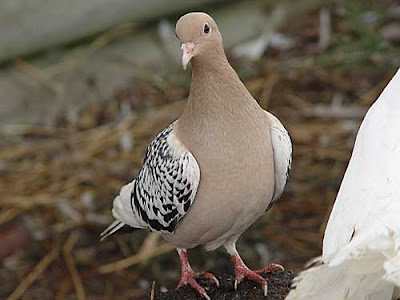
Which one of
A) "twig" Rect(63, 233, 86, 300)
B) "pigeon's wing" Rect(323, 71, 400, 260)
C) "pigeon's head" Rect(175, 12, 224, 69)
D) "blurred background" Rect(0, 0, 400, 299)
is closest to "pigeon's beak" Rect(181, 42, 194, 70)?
"pigeon's head" Rect(175, 12, 224, 69)

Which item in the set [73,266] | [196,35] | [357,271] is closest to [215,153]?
→ [196,35]

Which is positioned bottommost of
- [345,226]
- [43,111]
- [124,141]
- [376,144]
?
[345,226]

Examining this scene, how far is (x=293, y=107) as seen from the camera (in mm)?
3965

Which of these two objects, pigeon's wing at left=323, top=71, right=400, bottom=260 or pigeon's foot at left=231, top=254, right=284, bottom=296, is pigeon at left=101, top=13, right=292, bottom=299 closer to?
pigeon's foot at left=231, top=254, right=284, bottom=296

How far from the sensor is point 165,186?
2129 mm

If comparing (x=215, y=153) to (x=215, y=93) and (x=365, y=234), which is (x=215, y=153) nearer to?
(x=215, y=93)

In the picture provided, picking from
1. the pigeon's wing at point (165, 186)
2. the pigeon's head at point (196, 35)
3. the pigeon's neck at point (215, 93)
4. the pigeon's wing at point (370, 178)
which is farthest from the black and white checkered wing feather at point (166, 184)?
the pigeon's wing at point (370, 178)

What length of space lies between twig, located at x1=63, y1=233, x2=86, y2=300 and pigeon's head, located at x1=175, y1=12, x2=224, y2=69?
151cm

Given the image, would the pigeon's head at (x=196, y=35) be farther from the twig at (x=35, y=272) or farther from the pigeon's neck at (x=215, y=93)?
the twig at (x=35, y=272)

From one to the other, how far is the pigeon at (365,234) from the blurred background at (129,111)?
1.43m

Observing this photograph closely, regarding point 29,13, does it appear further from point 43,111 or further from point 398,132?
point 398,132

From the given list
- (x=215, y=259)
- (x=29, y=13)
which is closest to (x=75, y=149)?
(x=29, y=13)

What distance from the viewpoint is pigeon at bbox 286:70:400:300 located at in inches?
59.2

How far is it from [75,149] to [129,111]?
33cm
